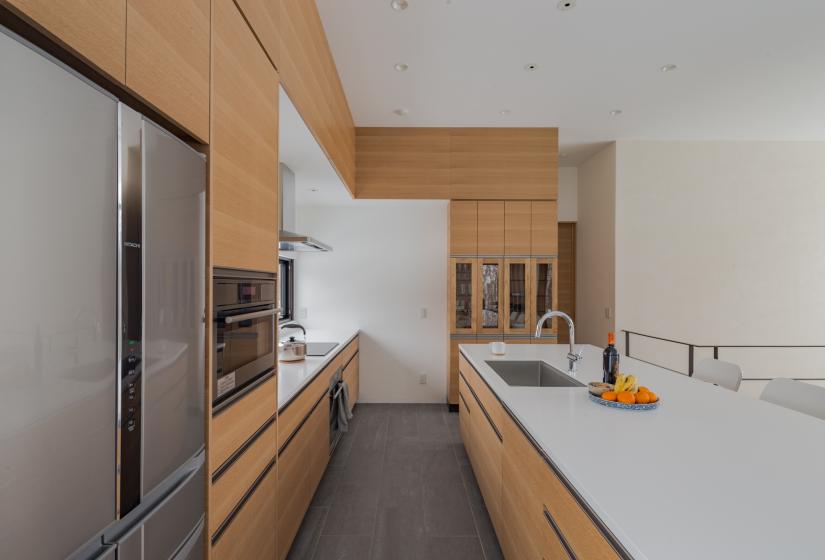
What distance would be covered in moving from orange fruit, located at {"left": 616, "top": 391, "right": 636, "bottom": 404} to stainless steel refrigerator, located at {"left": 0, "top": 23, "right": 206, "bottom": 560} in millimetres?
1514

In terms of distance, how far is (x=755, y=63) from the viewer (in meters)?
2.89

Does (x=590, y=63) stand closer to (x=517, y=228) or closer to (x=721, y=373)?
(x=517, y=228)

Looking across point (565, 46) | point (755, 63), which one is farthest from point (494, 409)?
point (755, 63)

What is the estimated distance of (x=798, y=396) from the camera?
1.83 meters

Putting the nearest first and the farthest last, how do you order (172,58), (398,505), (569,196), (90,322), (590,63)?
(90,322) < (172,58) < (398,505) < (590,63) < (569,196)

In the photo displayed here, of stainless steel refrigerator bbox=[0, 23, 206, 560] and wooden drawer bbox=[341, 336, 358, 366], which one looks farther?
wooden drawer bbox=[341, 336, 358, 366]

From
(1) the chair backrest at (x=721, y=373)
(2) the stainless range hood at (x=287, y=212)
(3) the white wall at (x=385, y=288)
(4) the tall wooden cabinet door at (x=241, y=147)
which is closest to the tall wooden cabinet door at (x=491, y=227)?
(3) the white wall at (x=385, y=288)

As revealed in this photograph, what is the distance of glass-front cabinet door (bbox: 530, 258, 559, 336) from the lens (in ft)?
13.2

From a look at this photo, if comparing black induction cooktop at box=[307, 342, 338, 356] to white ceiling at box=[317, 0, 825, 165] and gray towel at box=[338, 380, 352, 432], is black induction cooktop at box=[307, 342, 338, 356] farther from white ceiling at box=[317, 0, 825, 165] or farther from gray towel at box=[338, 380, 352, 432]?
white ceiling at box=[317, 0, 825, 165]

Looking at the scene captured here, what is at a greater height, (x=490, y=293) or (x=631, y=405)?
(x=490, y=293)

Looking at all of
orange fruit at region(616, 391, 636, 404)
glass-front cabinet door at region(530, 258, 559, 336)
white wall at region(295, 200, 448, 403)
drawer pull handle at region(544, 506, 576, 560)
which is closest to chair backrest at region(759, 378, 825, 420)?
orange fruit at region(616, 391, 636, 404)

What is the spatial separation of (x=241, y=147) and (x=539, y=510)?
63.0 inches

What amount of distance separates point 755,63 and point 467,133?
2.35m

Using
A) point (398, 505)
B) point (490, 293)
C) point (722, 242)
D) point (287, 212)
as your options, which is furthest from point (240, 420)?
point (722, 242)
